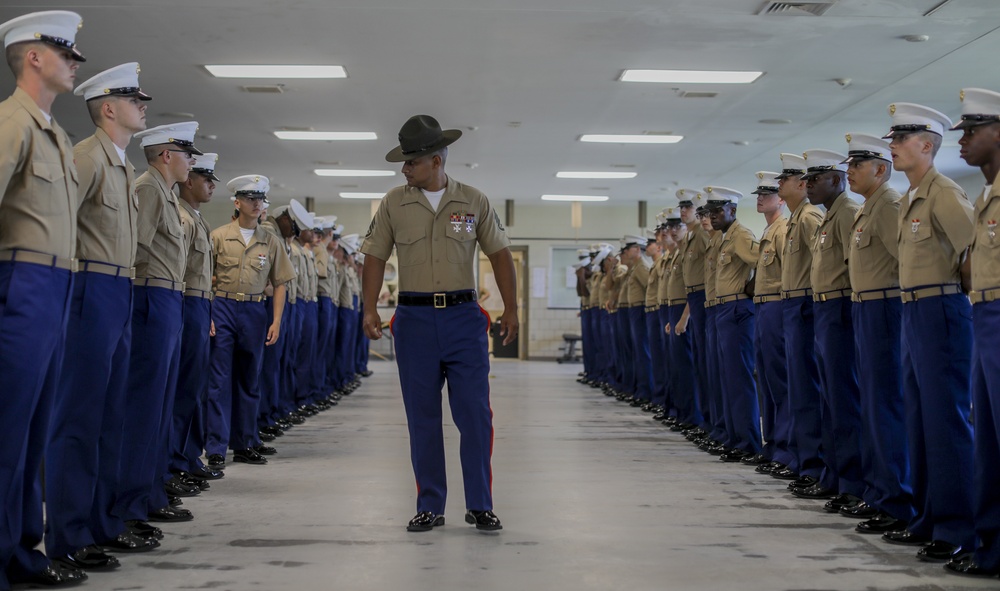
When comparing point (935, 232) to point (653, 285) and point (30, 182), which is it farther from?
point (653, 285)

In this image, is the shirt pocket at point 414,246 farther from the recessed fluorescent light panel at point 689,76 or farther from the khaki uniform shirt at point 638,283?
the khaki uniform shirt at point 638,283

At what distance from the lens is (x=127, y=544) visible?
3891 mm

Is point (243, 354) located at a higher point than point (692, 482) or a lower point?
higher

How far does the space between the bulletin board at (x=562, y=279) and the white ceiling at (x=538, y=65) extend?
25.8 feet

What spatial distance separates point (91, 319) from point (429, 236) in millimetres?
1573

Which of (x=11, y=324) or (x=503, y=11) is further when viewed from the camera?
(x=503, y=11)

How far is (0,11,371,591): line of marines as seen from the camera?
312 cm

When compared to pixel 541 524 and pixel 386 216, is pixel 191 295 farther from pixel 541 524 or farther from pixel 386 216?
pixel 541 524

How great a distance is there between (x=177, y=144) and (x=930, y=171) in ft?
11.5

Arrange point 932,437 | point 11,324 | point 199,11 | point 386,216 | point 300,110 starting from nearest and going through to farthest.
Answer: point 11,324 < point 932,437 < point 386,216 < point 199,11 < point 300,110

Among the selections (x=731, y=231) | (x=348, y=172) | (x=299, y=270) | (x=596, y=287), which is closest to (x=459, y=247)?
(x=731, y=231)

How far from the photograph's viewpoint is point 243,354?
257 inches

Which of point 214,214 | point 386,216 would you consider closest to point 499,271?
point 386,216

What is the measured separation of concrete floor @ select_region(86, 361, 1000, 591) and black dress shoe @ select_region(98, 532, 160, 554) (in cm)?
8
